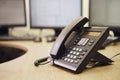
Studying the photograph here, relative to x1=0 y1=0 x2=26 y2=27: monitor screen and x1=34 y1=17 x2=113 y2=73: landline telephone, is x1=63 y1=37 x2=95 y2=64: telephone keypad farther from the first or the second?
x1=0 y1=0 x2=26 y2=27: monitor screen

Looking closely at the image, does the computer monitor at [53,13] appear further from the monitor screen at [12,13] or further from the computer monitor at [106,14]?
the computer monitor at [106,14]

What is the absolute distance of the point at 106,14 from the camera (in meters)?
1.61

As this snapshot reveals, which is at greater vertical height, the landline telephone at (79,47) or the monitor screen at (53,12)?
the monitor screen at (53,12)

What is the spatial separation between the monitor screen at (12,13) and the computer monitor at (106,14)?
2.12 feet

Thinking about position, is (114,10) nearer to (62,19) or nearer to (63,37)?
(62,19)

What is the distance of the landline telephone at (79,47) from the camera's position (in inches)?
37.7

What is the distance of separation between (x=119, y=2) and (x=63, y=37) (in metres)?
0.65

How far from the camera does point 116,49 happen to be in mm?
1368

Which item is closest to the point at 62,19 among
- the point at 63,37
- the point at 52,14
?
the point at 52,14

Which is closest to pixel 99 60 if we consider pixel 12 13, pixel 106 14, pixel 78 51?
pixel 78 51

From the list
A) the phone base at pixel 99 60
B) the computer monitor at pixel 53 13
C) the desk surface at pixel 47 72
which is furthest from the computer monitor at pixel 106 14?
the phone base at pixel 99 60

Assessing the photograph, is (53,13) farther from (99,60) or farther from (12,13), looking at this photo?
(99,60)

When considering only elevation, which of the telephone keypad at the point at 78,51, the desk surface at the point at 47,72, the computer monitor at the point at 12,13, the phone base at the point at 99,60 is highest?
the computer monitor at the point at 12,13

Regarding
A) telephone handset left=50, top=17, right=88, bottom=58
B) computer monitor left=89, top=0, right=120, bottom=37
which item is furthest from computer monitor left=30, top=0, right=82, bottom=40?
Answer: telephone handset left=50, top=17, right=88, bottom=58
